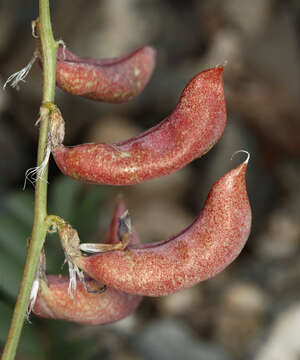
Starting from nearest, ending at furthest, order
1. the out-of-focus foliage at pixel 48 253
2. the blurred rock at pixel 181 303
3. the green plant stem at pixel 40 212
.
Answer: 1. the green plant stem at pixel 40 212
2. the out-of-focus foliage at pixel 48 253
3. the blurred rock at pixel 181 303

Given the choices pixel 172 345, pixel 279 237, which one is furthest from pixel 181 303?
pixel 279 237

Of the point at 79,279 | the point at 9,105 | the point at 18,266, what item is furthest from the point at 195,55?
the point at 79,279

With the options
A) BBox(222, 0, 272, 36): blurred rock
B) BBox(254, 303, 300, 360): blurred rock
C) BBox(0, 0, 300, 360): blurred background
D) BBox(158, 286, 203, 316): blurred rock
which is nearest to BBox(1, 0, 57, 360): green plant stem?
BBox(254, 303, 300, 360): blurred rock

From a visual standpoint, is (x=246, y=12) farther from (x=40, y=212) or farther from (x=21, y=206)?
(x=40, y=212)

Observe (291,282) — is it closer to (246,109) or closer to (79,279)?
(246,109)

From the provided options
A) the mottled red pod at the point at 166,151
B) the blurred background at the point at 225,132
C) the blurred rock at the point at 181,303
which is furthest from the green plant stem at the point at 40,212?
the blurred rock at the point at 181,303

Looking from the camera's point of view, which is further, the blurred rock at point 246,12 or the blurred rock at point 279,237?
the blurred rock at point 246,12

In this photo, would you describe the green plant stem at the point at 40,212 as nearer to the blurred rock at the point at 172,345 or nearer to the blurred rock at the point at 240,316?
the blurred rock at the point at 172,345

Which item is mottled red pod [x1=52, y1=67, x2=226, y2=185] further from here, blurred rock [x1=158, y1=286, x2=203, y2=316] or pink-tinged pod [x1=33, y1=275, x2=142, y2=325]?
blurred rock [x1=158, y1=286, x2=203, y2=316]
